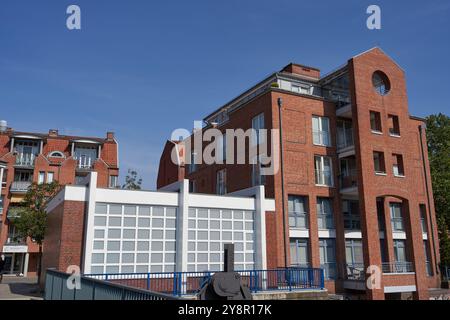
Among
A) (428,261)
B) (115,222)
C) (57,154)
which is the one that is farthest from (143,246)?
(57,154)

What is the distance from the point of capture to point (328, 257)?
23.2m

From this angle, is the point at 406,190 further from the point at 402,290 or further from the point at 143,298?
the point at 143,298

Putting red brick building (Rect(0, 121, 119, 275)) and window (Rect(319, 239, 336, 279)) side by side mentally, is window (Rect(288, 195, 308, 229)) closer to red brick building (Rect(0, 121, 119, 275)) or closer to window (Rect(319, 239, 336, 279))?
window (Rect(319, 239, 336, 279))

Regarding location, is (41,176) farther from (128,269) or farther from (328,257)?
(328,257)

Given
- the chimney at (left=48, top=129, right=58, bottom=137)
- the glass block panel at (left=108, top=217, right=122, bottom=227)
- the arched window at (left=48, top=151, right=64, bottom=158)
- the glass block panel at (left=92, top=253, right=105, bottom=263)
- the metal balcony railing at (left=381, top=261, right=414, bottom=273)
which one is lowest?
the metal balcony railing at (left=381, top=261, right=414, bottom=273)

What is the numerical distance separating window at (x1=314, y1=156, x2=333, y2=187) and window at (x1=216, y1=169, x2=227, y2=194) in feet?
22.3

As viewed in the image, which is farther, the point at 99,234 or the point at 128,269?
the point at 128,269

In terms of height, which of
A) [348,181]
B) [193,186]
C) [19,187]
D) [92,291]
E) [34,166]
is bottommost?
[92,291]

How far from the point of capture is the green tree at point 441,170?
28303 mm

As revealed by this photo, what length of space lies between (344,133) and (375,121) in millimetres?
1996

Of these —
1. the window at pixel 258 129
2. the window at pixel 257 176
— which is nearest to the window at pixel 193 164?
the window at pixel 258 129

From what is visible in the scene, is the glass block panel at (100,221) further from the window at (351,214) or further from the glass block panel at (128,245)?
the window at (351,214)

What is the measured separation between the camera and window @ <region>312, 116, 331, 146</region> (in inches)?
970

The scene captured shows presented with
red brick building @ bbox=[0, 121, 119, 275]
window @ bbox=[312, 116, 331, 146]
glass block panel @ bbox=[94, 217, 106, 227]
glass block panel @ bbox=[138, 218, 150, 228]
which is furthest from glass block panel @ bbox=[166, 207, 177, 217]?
red brick building @ bbox=[0, 121, 119, 275]
